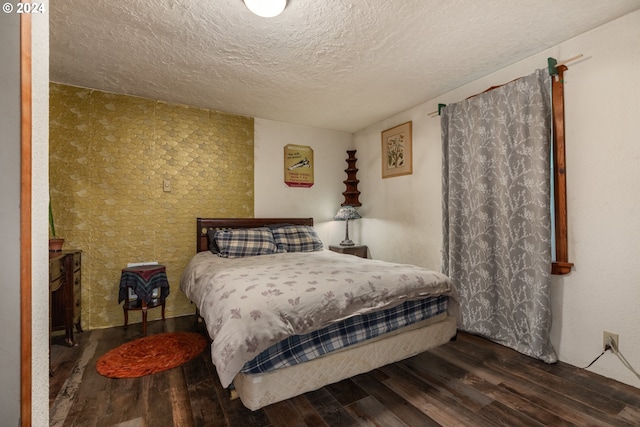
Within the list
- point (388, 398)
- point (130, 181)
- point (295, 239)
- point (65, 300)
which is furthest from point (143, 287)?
point (388, 398)

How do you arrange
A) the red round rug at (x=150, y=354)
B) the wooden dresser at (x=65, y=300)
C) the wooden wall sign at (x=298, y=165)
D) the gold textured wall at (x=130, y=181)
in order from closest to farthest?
the red round rug at (x=150, y=354) < the wooden dresser at (x=65, y=300) < the gold textured wall at (x=130, y=181) < the wooden wall sign at (x=298, y=165)

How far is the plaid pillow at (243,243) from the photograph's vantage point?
299cm

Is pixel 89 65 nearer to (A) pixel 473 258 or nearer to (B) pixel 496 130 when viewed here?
(B) pixel 496 130

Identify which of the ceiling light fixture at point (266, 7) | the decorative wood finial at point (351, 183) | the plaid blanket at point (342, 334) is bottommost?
the plaid blanket at point (342, 334)

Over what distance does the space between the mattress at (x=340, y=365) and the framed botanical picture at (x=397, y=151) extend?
6.21 feet

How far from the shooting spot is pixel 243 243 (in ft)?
10.0

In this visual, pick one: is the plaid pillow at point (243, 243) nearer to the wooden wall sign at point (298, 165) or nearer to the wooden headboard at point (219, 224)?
the wooden headboard at point (219, 224)

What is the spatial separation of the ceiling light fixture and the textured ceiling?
10 cm

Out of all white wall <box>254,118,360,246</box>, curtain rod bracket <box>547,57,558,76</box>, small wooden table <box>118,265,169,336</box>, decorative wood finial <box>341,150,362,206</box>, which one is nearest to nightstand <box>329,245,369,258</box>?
white wall <box>254,118,360,246</box>

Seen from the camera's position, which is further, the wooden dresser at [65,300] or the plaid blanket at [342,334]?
the wooden dresser at [65,300]

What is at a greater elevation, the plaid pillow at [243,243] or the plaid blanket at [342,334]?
the plaid pillow at [243,243]

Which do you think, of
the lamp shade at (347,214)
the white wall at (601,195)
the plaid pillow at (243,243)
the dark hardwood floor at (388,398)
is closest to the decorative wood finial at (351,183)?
the lamp shade at (347,214)

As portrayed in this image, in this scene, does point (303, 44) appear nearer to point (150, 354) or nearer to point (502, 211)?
point (502, 211)

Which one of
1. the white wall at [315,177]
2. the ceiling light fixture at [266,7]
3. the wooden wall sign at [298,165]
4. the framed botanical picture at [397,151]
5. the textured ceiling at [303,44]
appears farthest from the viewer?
the wooden wall sign at [298,165]
